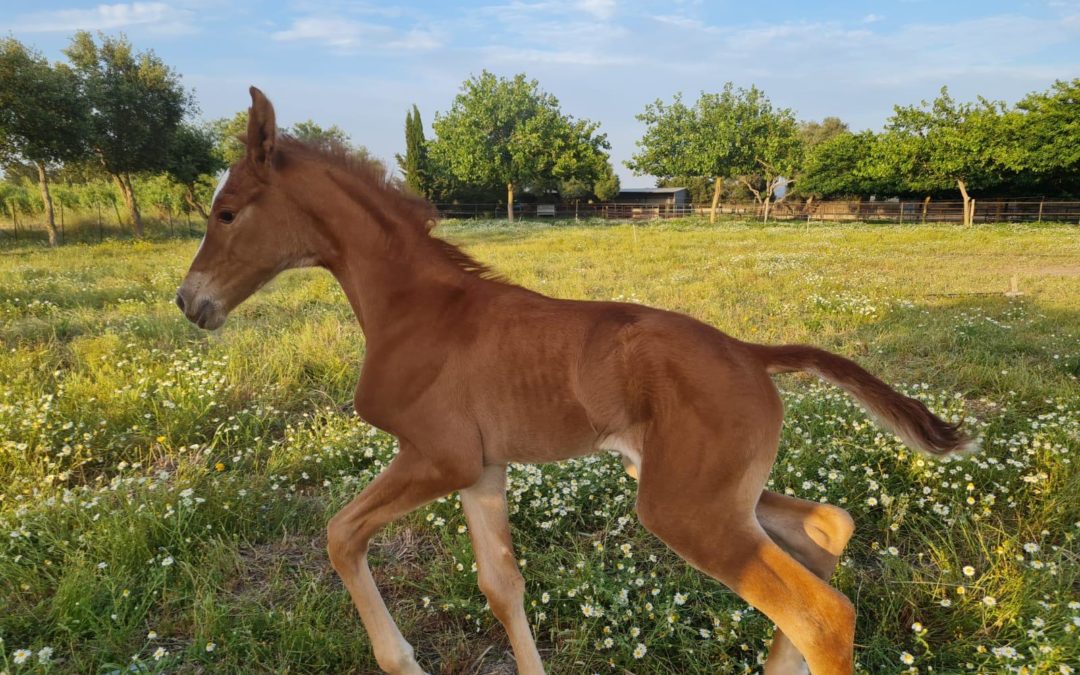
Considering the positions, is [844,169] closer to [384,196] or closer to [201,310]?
[384,196]

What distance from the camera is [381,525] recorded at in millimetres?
2145

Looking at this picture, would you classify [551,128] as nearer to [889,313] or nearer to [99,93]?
[99,93]

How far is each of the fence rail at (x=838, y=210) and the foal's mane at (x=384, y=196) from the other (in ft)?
119

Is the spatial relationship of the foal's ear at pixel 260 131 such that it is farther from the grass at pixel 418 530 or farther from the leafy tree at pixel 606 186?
the leafy tree at pixel 606 186

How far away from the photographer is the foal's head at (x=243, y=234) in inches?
82.4

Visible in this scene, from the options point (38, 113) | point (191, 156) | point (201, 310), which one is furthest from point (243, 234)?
point (191, 156)

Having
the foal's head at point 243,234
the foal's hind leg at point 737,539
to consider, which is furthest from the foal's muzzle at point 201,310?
the foal's hind leg at point 737,539

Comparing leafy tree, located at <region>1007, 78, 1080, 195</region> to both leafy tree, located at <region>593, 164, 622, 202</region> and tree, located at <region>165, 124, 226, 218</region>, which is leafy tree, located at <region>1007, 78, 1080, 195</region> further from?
tree, located at <region>165, 124, 226, 218</region>

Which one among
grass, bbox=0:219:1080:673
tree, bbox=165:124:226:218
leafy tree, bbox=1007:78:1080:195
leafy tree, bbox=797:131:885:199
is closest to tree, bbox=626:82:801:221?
leafy tree, bbox=797:131:885:199

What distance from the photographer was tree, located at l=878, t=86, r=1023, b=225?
1234 inches

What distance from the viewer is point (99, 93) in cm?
2044

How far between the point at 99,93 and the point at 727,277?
2245 centimetres

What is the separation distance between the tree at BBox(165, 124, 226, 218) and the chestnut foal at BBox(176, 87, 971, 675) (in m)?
26.6

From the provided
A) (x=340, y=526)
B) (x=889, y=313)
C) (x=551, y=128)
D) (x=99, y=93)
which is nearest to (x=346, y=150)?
(x=340, y=526)
